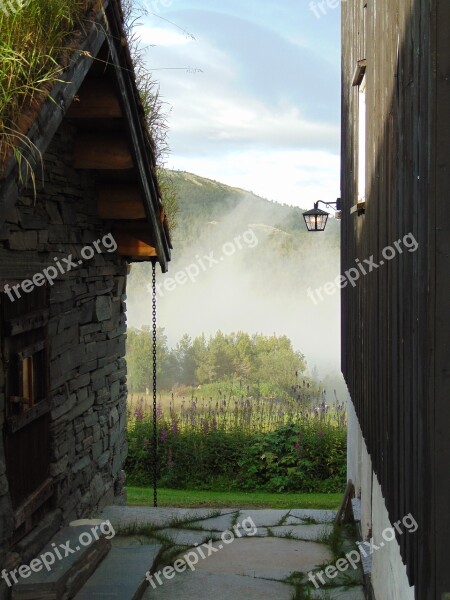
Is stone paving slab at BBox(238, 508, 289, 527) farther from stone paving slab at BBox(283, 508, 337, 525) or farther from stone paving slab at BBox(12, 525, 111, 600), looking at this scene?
stone paving slab at BBox(12, 525, 111, 600)

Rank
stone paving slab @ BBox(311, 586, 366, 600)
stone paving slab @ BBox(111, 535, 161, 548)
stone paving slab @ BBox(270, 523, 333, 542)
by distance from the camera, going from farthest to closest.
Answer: stone paving slab @ BBox(270, 523, 333, 542)
stone paving slab @ BBox(111, 535, 161, 548)
stone paving slab @ BBox(311, 586, 366, 600)

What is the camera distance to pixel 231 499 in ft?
33.3

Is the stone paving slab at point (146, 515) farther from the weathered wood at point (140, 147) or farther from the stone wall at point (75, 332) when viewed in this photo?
the weathered wood at point (140, 147)

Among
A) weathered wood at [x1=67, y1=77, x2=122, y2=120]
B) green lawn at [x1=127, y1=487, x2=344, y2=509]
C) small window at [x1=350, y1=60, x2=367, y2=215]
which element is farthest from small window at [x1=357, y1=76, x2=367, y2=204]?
green lawn at [x1=127, y1=487, x2=344, y2=509]

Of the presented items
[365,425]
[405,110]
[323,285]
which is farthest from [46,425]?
[323,285]

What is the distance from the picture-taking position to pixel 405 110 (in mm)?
3127

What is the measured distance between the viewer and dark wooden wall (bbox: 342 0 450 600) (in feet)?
8.09

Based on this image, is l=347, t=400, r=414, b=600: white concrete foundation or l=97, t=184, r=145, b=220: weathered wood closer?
l=347, t=400, r=414, b=600: white concrete foundation

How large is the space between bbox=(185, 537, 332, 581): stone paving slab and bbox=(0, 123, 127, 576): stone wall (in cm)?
131

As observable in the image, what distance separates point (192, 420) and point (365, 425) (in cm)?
767

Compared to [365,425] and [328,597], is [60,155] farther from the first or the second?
[328,597]

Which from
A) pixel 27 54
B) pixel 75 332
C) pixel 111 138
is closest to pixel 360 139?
pixel 111 138

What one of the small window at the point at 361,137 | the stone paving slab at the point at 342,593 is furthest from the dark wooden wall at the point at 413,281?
the stone paving slab at the point at 342,593

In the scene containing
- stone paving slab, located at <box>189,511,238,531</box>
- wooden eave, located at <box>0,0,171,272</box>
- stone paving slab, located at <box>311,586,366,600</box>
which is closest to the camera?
wooden eave, located at <box>0,0,171,272</box>
